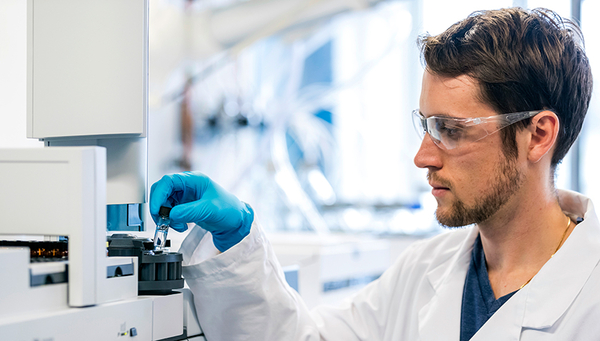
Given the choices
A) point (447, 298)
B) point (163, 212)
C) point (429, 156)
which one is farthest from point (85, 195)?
point (447, 298)

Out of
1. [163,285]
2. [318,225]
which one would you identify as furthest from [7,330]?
[318,225]

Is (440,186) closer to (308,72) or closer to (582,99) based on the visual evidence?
(582,99)

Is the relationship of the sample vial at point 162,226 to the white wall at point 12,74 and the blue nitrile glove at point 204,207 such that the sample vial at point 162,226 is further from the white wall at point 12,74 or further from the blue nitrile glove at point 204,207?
the white wall at point 12,74

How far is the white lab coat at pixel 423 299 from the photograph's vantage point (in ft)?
2.92

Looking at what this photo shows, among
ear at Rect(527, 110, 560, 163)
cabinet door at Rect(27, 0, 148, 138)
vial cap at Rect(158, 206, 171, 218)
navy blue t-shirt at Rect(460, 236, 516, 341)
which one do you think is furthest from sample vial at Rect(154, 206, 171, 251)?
ear at Rect(527, 110, 560, 163)

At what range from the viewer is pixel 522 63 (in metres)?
0.99

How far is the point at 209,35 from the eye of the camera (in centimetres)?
216

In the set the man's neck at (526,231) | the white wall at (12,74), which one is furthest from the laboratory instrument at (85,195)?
the man's neck at (526,231)

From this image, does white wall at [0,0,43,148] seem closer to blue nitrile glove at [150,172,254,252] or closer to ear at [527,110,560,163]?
blue nitrile glove at [150,172,254,252]

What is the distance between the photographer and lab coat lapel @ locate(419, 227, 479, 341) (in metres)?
1.02

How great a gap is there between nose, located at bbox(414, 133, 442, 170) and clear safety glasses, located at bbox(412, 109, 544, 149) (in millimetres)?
33

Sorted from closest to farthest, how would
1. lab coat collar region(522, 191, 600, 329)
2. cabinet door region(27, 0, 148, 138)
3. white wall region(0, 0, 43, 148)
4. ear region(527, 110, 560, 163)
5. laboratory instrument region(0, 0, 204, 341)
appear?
laboratory instrument region(0, 0, 204, 341) → cabinet door region(27, 0, 148, 138) → lab coat collar region(522, 191, 600, 329) → ear region(527, 110, 560, 163) → white wall region(0, 0, 43, 148)

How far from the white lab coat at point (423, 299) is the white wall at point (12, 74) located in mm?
581

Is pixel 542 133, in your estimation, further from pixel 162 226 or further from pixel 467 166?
pixel 162 226
